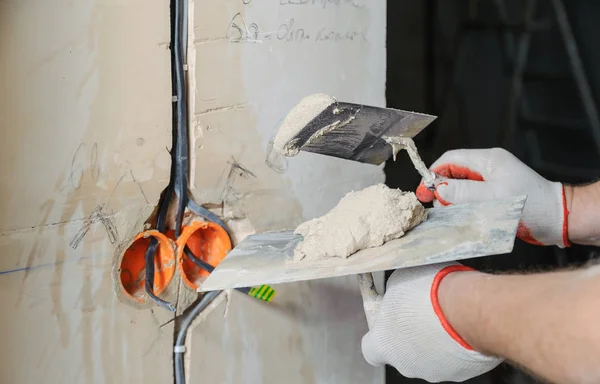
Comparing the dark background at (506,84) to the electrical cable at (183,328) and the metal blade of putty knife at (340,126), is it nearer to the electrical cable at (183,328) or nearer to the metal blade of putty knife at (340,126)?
the metal blade of putty knife at (340,126)

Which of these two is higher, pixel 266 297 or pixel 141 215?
pixel 141 215

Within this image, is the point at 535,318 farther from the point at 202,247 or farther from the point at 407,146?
the point at 202,247

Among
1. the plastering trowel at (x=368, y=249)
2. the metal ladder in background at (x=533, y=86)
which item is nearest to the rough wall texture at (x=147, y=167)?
the plastering trowel at (x=368, y=249)

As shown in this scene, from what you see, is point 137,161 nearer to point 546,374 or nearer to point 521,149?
point 546,374

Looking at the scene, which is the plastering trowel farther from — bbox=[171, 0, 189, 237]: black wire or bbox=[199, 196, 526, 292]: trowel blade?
bbox=[171, 0, 189, 237]: black wire

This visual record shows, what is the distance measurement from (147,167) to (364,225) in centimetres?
44

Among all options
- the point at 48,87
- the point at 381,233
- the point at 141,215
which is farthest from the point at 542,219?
the point at 48,87

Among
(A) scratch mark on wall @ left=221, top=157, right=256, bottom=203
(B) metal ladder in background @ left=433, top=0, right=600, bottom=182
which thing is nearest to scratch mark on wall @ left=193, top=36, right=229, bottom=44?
(A) scratch mark on wall @ left=221, top=157, right=256, bottom=203

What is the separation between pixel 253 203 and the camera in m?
1.15

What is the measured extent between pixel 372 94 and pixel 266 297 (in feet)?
1.92

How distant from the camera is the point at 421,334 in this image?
78 centimetres

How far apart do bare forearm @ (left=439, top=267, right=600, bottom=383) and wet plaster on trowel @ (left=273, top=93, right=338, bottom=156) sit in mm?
329

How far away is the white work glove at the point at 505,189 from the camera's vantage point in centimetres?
99

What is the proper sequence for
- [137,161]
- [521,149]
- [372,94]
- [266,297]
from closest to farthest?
[137,161], [266,297], [372,94], [521,149]
